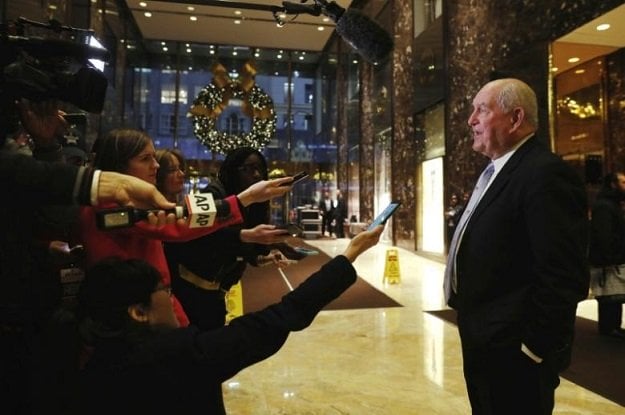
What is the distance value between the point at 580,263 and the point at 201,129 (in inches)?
522

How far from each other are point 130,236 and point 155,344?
49cm

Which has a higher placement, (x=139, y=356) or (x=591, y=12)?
(x=591, y=12)

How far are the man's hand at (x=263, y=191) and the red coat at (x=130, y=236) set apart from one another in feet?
0.17

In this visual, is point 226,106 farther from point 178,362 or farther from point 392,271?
point 178,362

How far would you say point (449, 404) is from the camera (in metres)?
2.39

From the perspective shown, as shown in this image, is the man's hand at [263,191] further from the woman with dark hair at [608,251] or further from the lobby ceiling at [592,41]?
the lobby ceiling at [592,41]

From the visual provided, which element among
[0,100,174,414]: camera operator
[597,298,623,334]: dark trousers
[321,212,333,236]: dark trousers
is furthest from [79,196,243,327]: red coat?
[321,212,333,236]: dark trousers

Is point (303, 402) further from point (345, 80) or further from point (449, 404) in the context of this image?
point (345, 80)

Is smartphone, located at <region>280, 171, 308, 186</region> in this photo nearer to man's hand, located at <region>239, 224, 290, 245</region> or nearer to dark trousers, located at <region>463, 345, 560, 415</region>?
man's hand, located at <region>239, 224, 290, 245</region>

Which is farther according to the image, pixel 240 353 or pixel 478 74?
pixel 478 74

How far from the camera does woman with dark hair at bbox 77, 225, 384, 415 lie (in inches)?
33.2

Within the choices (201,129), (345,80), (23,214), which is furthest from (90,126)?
(23,214)

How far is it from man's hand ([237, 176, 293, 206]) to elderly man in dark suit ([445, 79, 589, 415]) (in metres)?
0.64

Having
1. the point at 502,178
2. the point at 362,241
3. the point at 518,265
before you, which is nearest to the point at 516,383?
the point at 518,265
